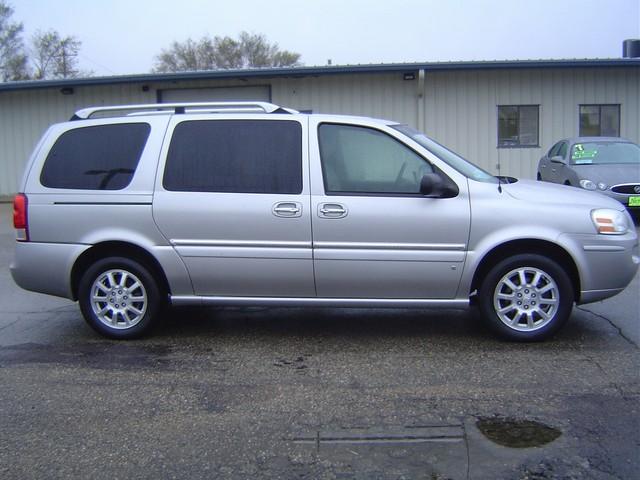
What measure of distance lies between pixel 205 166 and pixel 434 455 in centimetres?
308

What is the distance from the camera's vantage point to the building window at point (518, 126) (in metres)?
18.9

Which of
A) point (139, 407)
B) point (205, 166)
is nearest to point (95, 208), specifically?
point (205, 166)

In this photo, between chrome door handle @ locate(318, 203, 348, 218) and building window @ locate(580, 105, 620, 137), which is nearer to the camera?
chrome door handle @ locate(318, 203, 348, 218)

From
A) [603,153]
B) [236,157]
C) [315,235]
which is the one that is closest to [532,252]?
[315,235]

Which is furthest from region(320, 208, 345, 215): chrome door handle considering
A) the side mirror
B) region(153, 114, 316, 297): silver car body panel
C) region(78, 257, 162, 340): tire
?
region(78, 257, 162, 340): tire

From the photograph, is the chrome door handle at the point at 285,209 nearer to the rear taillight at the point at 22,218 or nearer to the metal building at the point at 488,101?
the rear taillight at the point at 22,218

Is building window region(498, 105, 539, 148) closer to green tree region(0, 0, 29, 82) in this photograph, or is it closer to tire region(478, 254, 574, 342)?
tire region(478, 254, 574, 342)

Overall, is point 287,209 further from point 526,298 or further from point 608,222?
point 608,222

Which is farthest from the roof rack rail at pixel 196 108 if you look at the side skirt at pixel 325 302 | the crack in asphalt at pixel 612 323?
the crack in asphalt at pixel 612 323

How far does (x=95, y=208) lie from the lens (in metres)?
5.60

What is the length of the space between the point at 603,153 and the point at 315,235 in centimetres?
1012

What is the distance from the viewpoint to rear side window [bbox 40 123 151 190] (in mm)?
5668

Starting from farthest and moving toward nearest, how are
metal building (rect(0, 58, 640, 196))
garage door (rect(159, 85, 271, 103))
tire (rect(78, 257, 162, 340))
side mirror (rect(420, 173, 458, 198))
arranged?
garage door (rect(159, 85, 271, 103)) → metal building (rect(0, 58, 640, 196)) → tire (rect(78, 257, 162, 340)) → side mirror (rect(420, 173, 458, 198))

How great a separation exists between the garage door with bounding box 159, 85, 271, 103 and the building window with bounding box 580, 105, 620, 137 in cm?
896
